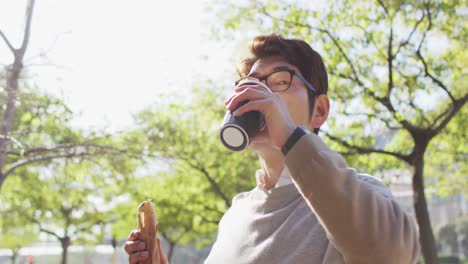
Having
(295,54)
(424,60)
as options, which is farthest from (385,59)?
(295,54)

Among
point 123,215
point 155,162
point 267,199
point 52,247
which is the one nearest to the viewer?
point 267,199

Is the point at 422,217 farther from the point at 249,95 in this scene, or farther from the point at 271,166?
the point at 249,95

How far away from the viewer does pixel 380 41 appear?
10867 millimetres

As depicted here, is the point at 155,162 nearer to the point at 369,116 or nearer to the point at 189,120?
the point at 369,116

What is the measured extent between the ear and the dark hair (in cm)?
4

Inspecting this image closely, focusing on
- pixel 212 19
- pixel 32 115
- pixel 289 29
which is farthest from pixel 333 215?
pixel 212 19

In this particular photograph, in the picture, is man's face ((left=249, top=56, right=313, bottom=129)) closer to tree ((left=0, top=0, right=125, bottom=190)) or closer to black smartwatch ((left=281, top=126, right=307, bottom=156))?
black smartwatch ((left=281, top=126, right=307, bottom=156))

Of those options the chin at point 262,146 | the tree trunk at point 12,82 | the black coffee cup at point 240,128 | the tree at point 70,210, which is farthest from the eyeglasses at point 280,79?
the tree at point 70,210

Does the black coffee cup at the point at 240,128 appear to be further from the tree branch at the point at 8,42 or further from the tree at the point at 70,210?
the tree at the point at 70,210

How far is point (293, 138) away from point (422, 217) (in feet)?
32.2

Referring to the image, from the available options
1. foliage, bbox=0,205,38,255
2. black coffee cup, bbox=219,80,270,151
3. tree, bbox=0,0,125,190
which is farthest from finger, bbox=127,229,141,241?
foliage, bbox=0,205,38,255

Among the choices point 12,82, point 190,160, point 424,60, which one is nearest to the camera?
point 12,82

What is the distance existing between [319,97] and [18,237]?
31.8 meters

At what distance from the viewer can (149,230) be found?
1753 millimetres
